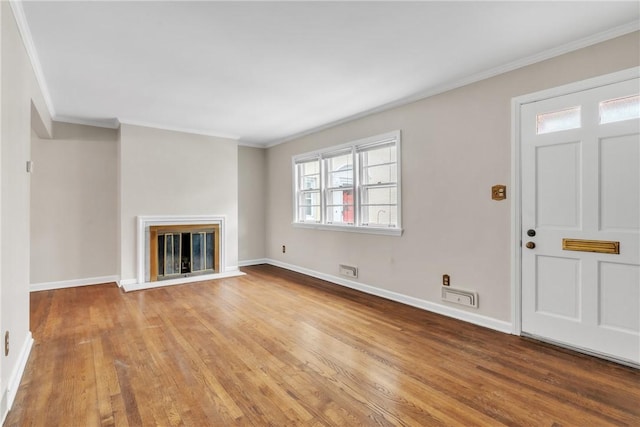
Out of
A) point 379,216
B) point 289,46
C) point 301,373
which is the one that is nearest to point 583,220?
point 379,216

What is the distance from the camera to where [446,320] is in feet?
11.3

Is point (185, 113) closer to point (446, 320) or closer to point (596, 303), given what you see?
point (446, 320)

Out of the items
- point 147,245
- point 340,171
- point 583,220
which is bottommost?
point 147,245

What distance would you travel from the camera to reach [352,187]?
4832 millimetres

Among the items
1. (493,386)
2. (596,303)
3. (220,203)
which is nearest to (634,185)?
(596,303)

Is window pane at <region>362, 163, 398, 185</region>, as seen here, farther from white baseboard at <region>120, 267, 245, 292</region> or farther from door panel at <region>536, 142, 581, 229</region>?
white baseboard at <region>120, 267, 245, 292</region>

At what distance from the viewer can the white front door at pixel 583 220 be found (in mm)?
2449

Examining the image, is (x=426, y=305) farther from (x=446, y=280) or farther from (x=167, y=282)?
(x=167, y=282)

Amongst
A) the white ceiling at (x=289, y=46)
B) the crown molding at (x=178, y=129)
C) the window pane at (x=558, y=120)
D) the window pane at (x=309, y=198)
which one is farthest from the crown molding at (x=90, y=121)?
the window pane at (x=558, y=120)

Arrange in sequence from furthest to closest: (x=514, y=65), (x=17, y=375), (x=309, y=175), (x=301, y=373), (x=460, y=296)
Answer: (x=309, y=175), (x=460, y=296), (x=514, y=65), (x=301, y=373), (x=17, y=375)

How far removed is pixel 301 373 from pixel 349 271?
2.57 meters

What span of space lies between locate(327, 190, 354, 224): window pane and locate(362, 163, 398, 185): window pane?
39cm

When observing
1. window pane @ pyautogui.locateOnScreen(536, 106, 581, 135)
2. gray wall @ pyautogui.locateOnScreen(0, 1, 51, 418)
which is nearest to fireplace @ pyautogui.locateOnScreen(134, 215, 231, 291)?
gray wall @ pyautogui.locateOnScreen(0, 1, 51, 418)

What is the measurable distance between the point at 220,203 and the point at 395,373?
436 cm
